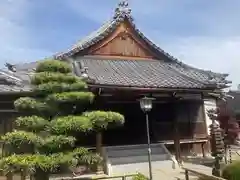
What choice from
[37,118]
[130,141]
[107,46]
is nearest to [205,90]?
[130,141]

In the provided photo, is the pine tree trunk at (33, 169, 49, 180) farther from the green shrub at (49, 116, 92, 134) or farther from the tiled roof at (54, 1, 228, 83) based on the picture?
the tiled roof at (54, 1, 228, 83)

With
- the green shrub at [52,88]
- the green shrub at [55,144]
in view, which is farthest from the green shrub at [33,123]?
the green shrub at [52,88]

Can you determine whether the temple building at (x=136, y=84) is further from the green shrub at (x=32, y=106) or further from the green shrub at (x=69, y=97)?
the green shrub at (x=69, y=97)

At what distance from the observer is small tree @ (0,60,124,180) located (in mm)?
8898

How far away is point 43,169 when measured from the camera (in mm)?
8891

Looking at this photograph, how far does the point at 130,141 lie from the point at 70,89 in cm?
795

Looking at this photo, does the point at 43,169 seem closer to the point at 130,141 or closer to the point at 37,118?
Answer: the point at 37,118

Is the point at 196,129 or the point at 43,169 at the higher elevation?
the point at 196,129

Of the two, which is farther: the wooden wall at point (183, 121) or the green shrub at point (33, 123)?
the wooden wall at point (183, 121)

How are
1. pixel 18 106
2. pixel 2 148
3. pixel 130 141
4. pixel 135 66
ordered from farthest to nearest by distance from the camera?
pixel 135 66, pixel 130 141, pixel 2 148, pixel 18 106

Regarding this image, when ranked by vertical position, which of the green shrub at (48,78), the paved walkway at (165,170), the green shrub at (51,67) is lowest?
the paved walkway at (165,170)

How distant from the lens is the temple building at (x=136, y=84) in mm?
14367

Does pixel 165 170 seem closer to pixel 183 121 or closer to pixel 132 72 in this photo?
pixel 183 121

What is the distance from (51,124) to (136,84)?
6011 millimetres
